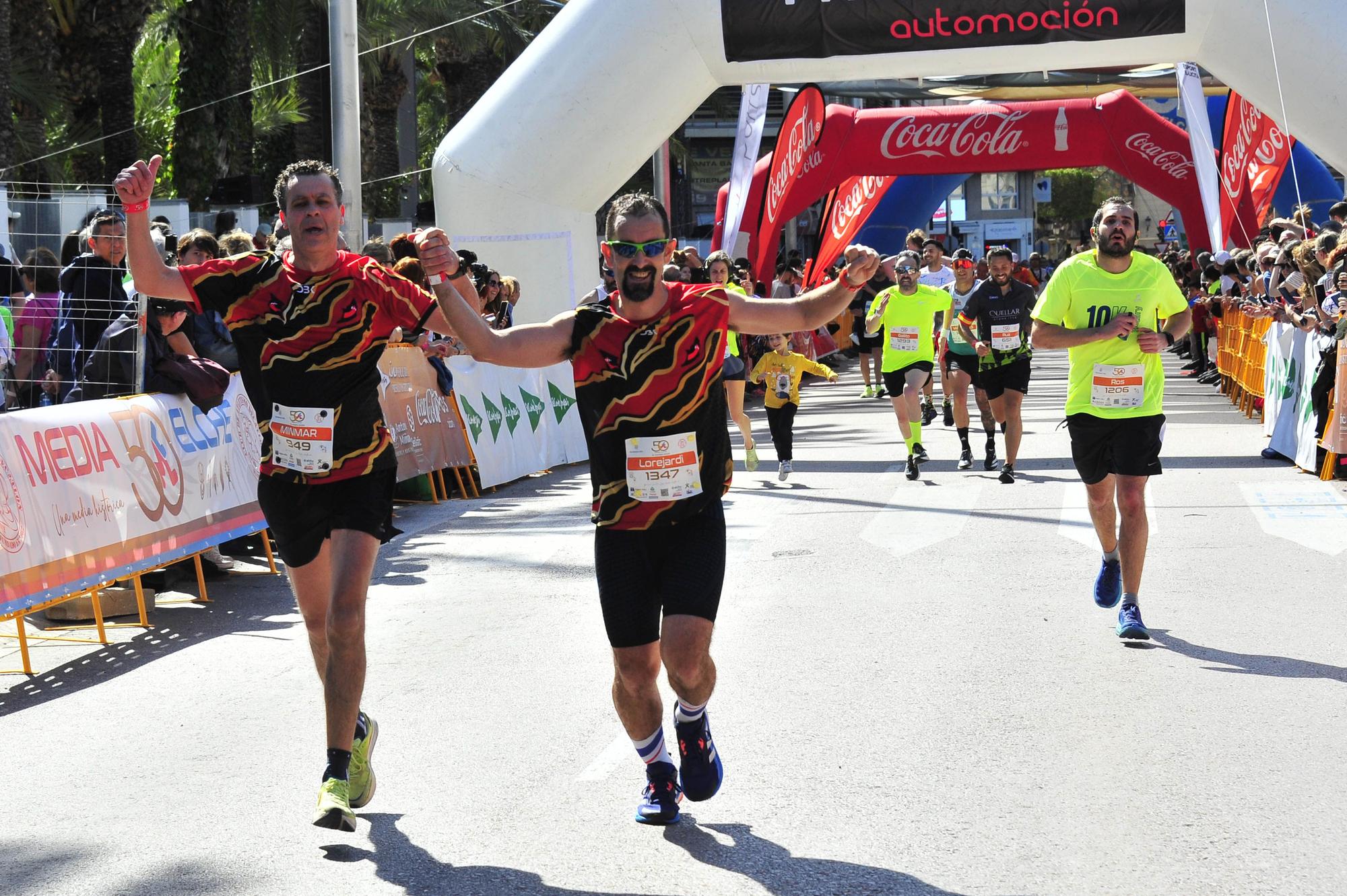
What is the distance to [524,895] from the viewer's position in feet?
14.3

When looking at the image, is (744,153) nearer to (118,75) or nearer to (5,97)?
(118,75)

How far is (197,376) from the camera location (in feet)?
30.2

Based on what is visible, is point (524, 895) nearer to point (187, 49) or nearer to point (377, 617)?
point (377, 617)

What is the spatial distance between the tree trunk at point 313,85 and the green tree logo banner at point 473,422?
37.1ft

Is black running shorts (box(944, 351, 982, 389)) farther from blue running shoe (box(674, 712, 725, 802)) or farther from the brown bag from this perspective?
blue running shoe (box(674, 712, 725, 802))

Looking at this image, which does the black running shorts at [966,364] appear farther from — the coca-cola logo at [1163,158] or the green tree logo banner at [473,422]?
the coca-cola logo at [1163,158]

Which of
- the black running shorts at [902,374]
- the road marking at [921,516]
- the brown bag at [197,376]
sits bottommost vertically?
the road marking at [921,516]

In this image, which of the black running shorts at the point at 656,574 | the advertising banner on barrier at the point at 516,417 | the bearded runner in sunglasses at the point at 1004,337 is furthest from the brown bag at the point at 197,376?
the bearded runner in sunglasses at the point at 1004,337

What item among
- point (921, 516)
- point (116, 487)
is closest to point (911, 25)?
point (921, 516)

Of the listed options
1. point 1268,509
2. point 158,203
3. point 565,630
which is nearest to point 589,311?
point 565,630

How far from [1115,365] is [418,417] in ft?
21.9

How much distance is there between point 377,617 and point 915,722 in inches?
144

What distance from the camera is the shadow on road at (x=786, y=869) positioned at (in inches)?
170

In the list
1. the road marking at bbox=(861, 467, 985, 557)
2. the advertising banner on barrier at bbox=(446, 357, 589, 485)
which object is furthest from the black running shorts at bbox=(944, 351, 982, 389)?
the advertising banner on barrier at bbox=(446, 357, 589, 485)
